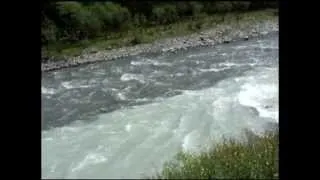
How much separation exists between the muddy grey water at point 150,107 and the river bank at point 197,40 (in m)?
0.43

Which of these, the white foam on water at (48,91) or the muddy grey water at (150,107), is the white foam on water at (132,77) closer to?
the muddy grey water at (150,107)

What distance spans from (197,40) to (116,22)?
2.51 meters

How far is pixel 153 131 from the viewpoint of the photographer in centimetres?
697

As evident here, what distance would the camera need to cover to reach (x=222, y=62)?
40.0 ft

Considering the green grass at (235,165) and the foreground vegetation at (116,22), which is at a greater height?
the green grass at (235,165)

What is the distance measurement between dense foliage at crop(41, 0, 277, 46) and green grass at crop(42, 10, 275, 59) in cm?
20

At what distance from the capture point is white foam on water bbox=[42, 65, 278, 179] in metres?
5.75

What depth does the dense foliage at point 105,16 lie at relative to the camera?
14.2 metres

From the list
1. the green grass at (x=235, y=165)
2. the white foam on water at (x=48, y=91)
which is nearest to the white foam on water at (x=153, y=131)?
the green grass at (x=235, y=165)

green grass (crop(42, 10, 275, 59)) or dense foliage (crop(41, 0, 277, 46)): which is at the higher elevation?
dense foliage (crop(41, 0, 277, 46))

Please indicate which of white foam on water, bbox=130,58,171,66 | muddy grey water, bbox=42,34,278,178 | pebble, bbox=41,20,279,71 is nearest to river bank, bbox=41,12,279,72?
pebble, bbox=41,20,279,71

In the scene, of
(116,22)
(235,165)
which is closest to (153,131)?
(235,165)

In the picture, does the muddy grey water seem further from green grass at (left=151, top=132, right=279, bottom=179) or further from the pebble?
green grass at (left=151, top=132, right=279, bottom=179)


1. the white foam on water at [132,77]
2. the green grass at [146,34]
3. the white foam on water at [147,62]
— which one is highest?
the green grass at [146,34]
